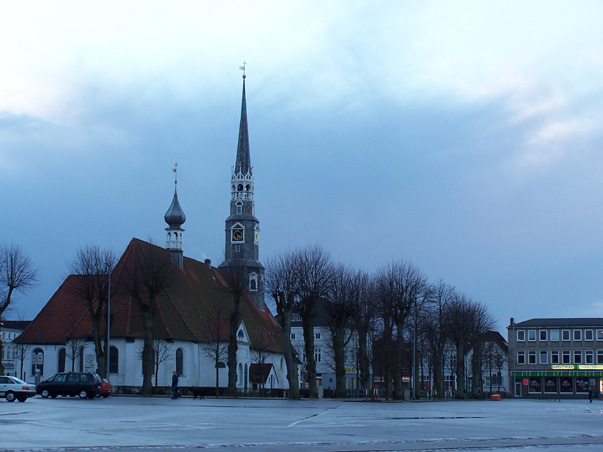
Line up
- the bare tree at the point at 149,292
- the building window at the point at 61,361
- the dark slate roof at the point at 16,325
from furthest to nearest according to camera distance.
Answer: the dark slate roof at the point at 16,325 → the building window at the point at 61,361 → the bare tree at the point at 149,292

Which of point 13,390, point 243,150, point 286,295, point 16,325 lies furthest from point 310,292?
point 16,325

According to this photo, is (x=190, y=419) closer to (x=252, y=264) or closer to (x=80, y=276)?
(x=80, y=276)

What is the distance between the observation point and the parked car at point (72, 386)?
50500 millimetres

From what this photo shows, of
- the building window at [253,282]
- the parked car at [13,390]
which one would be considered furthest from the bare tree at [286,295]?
the building window at [253,282]

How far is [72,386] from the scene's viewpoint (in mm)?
50625

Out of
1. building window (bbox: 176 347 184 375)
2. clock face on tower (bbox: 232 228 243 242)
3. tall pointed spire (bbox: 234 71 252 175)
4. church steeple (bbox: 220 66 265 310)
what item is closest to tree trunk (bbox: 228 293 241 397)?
building window (bbox: 176 347 184 375)

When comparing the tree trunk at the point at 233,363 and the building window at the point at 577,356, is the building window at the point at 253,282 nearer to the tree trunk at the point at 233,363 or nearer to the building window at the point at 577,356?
the tree trunk at the point at 233,363

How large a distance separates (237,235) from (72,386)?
223 feet

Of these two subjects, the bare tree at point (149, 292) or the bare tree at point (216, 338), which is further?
the bare tree at point (216, 338)

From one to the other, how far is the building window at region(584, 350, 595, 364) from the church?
4805cm

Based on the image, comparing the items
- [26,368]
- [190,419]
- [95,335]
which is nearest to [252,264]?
[26,368]

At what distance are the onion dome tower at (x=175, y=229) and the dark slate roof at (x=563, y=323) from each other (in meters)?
57.9

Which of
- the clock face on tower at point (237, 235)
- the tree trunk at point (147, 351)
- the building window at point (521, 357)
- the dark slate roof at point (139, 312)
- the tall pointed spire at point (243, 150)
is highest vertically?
the tall pointed spire at point (243, 150)

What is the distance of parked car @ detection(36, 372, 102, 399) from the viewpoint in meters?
50.5
